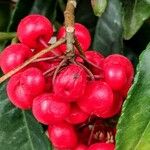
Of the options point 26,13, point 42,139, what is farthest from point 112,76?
point 26,13

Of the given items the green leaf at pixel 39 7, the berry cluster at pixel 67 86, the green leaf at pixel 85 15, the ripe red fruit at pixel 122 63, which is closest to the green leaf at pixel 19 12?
the green leaf at pixel 39 7

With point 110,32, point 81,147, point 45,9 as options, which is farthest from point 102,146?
point 45,9

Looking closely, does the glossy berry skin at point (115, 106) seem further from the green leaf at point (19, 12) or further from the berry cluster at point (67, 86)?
the green leaf at point (19, 12)

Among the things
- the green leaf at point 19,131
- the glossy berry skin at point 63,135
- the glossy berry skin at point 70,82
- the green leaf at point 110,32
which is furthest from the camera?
the green leaf at point 110,32

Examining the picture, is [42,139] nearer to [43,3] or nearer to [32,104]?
[32,104]

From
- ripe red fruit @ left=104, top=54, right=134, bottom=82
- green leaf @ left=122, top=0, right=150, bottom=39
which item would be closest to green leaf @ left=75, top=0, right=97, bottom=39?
green leaf @ left=122, top=0, right=150, bottom=39

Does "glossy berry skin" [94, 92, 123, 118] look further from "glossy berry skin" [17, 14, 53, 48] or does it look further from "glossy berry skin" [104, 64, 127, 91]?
"glossy berry skin" [17, 14, 53, 48]

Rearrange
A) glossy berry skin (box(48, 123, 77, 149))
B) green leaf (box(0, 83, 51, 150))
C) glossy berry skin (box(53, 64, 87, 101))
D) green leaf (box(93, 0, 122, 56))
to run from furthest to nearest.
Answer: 1. green leaf (box(93, 0, 122, 56))
2. green leaf (box(0, 83, 51, 150))
3. glossy berry skin (box(48, 123, 77, 149))
4. glossy berry skin (box(53, 64, 87, 101))
